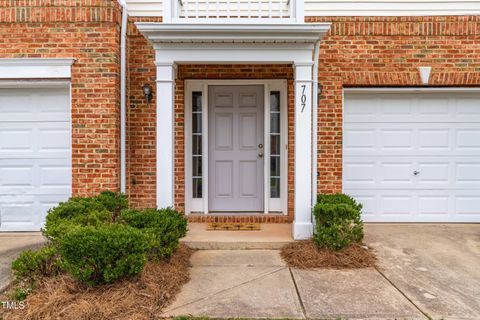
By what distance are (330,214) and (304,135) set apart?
45.0 inches

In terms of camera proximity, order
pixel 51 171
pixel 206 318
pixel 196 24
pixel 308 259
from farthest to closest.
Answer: pixel 51 171, pixel 196 24, pixel 308 259, pixel 206 318

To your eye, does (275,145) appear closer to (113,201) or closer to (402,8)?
(113,201)

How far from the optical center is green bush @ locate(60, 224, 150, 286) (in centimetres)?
340

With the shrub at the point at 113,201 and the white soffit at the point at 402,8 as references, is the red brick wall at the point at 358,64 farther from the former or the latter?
the shrub at the point at 113,201

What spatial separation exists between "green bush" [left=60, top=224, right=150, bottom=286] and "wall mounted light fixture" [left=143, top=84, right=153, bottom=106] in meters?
3.01

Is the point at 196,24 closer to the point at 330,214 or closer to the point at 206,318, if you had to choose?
the point at 330,214

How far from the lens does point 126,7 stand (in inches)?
238

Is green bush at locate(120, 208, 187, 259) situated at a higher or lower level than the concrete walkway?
higher

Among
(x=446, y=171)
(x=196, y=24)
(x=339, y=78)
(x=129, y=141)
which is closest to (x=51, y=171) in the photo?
(x=129, y=141)

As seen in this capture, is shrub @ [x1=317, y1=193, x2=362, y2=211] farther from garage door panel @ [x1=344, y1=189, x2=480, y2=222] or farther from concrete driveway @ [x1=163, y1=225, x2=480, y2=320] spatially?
garage door panel @ [x1=344, y1=189, x2=480, y2=222]

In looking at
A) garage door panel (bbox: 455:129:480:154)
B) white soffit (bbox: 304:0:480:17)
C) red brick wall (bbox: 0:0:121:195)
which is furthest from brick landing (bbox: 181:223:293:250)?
white soffit (bbox: 304:0:480:17)

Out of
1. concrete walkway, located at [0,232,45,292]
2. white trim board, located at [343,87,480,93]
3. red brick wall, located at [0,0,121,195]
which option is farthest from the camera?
white trim board, located at [343,87,480,93]

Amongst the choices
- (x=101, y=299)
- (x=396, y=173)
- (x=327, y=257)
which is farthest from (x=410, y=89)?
(x=101, y=299)

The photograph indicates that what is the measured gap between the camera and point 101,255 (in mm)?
3396
